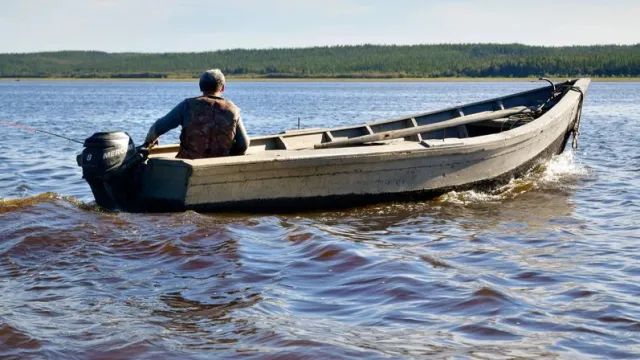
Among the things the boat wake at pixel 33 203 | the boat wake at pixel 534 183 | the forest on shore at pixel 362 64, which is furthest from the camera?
the forest on shore at pixel 362 64

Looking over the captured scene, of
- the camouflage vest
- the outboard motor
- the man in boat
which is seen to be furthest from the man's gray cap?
the outboard motor

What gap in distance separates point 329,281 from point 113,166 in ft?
9.62

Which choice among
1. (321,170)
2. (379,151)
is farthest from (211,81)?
(379,151)

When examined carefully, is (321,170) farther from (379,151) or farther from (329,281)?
(329,281)

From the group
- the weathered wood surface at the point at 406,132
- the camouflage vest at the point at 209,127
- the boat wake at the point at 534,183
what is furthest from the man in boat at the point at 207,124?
the boat wake at the point at 534,183

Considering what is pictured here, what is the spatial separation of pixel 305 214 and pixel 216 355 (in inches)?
183

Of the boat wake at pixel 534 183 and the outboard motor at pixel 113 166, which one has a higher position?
the outboard motor at pixel 113 166

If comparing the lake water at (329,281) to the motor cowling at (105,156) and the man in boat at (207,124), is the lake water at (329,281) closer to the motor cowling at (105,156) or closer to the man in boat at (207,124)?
the motor cowling at (105,156)

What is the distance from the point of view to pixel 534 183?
481 inches

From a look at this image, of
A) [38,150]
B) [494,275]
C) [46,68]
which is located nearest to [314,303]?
[494,275]

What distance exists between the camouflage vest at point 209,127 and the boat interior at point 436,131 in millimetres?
992

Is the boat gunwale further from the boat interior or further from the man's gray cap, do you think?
the man's gray cap

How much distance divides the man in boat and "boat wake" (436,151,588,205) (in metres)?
2.76

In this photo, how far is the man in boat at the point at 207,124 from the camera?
29.1ft
